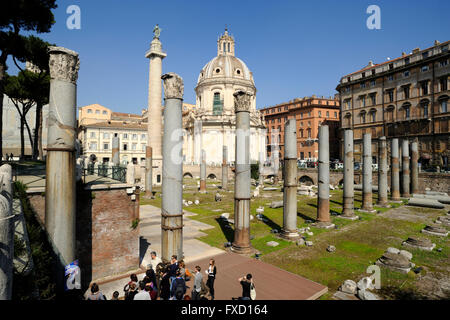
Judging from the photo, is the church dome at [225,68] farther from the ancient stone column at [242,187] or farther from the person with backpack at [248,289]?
the person with backpack at [248,289]

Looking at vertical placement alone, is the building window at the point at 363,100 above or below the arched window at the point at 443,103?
above

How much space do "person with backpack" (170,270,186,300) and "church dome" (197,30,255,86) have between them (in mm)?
57993

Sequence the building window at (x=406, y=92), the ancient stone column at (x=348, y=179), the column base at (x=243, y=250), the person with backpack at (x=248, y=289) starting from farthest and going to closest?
the building window at (x=406, y=92) < the ancient stone column at (x=348, y=179) < the column base at (x=243, y=250) < the person with backpack at (x=248, y=289)

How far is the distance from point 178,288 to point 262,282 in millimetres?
3209

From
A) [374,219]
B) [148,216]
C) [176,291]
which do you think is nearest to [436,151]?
[374,219]

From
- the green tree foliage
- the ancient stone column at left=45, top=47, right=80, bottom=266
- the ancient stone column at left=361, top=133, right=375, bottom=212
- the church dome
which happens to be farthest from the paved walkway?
the church dome

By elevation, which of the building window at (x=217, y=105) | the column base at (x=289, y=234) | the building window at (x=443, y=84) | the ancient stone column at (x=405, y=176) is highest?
the building window at (x=217, y=105)

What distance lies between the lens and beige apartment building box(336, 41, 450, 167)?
1412 inches

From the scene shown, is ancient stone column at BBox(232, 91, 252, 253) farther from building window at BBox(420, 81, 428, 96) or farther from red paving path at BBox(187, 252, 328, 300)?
building window at BBox(420, 81, 428, 96)

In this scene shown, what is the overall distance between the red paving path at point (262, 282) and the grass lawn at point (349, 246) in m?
0.49

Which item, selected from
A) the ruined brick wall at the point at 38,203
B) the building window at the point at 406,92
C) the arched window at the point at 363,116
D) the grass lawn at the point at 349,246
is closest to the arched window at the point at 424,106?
the building window at the point at 406,92

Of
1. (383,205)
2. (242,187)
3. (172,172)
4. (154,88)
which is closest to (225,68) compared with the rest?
(154,88)

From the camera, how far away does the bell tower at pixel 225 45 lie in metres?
67.6
